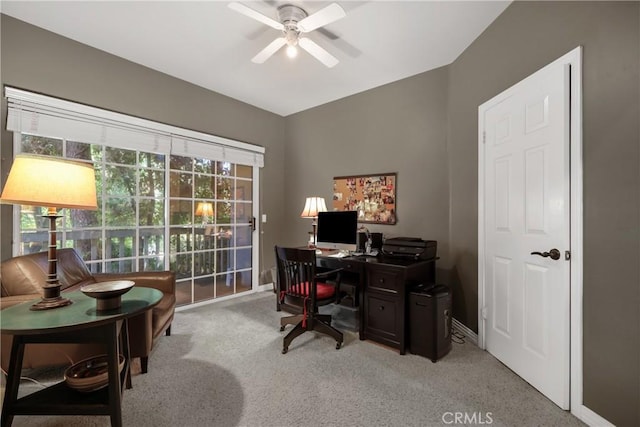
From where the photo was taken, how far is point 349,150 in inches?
149

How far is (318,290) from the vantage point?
2.59 m

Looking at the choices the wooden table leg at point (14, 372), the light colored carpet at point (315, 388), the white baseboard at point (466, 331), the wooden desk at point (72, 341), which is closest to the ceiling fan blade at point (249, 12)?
the wooden desk at point (72, 341)

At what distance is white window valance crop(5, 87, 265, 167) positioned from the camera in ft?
7.77

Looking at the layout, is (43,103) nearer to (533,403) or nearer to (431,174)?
(431,174)

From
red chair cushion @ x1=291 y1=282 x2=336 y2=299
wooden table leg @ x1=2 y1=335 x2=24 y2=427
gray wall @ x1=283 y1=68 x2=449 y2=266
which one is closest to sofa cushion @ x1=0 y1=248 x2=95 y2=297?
wooden table leg @ x1=2 y1=335 x2=24 y2=427

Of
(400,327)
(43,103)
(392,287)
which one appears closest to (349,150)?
(392,287)

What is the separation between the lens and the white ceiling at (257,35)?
2166 millimetres

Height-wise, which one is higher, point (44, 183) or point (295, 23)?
point (295, 23)

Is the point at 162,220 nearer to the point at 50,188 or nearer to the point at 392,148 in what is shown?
the point at 50,188

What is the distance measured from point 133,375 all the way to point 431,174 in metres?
3.18

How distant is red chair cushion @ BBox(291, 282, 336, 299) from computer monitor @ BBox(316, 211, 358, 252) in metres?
0.49

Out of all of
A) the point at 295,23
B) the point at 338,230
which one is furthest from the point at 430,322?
the point at 295,23

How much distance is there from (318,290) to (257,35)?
234 cm

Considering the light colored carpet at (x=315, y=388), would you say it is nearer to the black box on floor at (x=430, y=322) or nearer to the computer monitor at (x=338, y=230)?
the black box on floor at (x=430, y=322)
